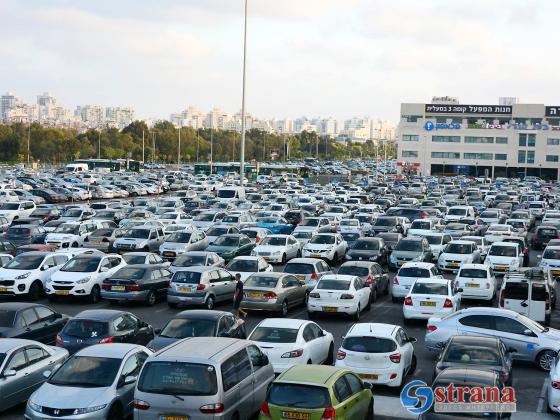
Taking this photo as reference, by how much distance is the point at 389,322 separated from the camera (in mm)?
22625

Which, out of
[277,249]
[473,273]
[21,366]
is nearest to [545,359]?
[473,273]

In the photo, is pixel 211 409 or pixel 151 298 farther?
pixel 151 298

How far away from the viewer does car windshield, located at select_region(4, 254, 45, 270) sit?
2495 cm

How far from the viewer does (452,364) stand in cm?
1462

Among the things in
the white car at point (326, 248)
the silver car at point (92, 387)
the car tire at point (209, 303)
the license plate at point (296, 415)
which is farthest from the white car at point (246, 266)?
the license plate at point (296, 415)

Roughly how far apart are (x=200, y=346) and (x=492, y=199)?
2322 inches

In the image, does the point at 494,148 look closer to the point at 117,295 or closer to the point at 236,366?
the point at 117,295

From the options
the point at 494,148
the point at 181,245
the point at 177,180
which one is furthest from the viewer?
the point at 494,148

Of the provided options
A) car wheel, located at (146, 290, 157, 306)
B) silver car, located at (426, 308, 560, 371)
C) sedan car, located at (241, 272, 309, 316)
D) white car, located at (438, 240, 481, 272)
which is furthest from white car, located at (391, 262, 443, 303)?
car wheel, located at (146, 290, 157, 306)

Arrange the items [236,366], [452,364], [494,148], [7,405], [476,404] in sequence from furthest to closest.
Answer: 1. [494,148]
2. [452,364]
3. [7,405]
4. [236,366]
5. [476,404]

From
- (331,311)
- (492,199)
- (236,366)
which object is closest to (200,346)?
(236,366)

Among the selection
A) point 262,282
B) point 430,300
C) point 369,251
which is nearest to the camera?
point 430,300

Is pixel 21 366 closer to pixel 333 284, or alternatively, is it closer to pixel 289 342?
pixel 289 342

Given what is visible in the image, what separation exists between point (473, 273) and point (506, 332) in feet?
23.8
